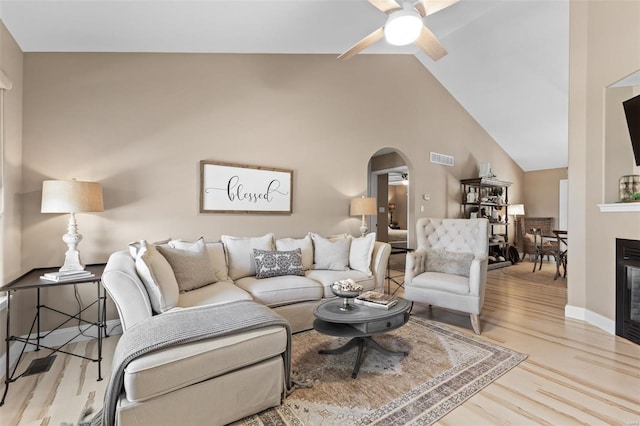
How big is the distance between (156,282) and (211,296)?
0.50 meters

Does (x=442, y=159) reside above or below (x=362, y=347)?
above

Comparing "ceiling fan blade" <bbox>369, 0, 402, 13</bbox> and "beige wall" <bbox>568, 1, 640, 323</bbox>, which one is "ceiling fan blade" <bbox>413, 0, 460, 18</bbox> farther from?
"beige wall" <bbox>568, 1, 640, 323</bbox>

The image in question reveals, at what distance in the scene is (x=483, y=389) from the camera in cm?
206

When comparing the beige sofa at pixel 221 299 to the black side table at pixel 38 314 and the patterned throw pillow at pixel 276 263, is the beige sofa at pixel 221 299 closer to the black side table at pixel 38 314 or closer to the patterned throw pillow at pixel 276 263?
the patterned throw pillow at pixel 276 263

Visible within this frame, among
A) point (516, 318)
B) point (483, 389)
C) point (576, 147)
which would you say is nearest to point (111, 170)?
point (483, 389)

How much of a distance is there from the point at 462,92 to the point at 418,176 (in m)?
2.03

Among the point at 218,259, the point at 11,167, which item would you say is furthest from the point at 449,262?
the point at 11,167

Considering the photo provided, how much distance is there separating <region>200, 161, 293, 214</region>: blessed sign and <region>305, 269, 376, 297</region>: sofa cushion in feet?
3.37

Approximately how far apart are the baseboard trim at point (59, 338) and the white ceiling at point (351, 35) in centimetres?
256

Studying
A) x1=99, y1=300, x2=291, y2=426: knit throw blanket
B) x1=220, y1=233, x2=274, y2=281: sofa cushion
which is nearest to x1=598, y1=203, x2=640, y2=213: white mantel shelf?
x1=99, y1=300, x2=291, y2=426: knit throw blanket

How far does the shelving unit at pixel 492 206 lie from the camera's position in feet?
21.4

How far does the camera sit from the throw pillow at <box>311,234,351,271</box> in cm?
367

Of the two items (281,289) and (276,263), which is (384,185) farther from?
(281,289)

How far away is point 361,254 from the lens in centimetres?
370
